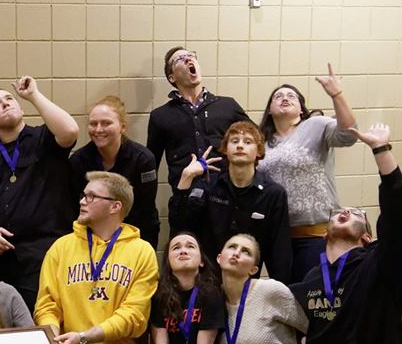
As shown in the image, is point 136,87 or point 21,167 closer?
point 21,167

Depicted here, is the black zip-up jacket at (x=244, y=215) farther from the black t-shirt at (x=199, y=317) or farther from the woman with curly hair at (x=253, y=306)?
the black t-shirt at (x=199, y=317)

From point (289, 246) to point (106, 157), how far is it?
3.27 feet

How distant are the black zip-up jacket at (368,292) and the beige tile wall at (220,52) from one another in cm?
148

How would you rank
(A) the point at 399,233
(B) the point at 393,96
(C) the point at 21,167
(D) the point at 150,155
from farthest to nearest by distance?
(B) the point at 393,96
(D) the point at 150,155
(C) the point at 21,167
(A) the point at 399,233

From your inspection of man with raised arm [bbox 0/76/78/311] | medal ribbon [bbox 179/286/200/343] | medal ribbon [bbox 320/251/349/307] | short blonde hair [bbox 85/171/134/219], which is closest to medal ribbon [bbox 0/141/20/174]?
man with raised arm [bbox 0/76/78/311]

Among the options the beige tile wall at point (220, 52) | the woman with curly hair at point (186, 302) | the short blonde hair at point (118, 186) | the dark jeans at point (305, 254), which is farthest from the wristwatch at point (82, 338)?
the beige tile wall at point (220, 52)

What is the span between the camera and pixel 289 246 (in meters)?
4.03

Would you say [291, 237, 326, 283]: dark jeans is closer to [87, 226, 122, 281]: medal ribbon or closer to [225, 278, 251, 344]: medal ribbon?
[225, 278, 251, 344]: medal ribbon

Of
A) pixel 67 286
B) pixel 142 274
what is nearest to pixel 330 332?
pixel 142 274

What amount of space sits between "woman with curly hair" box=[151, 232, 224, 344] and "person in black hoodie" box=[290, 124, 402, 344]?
1.22 ft

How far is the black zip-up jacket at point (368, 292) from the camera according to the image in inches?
130

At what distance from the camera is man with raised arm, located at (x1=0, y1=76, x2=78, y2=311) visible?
389cm

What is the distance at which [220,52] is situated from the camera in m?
4.89

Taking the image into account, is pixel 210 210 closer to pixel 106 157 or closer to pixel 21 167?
pixel 106 157
